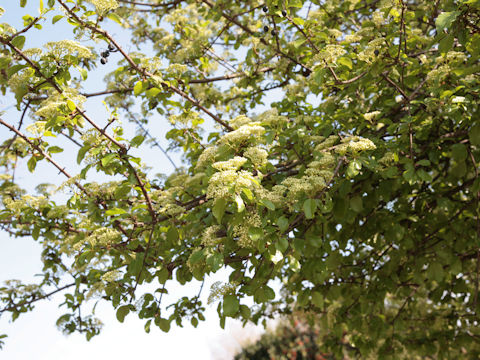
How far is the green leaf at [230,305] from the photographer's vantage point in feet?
6.95

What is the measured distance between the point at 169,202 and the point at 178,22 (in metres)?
2.60

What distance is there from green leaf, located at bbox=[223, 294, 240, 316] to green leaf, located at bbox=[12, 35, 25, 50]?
166 centimetres

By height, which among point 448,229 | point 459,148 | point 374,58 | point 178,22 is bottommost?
point 448,229

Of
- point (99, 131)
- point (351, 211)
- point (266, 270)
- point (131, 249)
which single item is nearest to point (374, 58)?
point (351, 211)

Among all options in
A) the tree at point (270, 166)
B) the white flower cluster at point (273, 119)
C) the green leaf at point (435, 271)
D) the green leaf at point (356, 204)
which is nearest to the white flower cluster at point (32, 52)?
the tree at point (270, 166)

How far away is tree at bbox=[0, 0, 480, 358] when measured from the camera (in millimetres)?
2328

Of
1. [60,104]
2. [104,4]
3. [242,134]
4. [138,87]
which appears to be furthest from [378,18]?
[60,104]

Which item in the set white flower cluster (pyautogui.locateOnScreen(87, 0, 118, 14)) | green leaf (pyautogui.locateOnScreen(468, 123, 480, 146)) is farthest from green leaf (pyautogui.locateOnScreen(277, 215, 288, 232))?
green leaf (pyautogui.locateOnScreen(468, 123, 480, 146))

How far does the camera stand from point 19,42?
2334mm

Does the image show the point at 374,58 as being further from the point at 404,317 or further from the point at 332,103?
the point at 404,317

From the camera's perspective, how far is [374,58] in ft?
9.50

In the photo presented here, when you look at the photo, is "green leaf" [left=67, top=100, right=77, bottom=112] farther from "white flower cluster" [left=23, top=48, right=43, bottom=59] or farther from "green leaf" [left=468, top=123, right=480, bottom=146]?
"green leaf" [left=468, top=123, right=480, bottom=146]

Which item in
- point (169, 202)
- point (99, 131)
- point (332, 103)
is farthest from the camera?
point (332, 103)

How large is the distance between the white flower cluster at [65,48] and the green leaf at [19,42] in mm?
112
